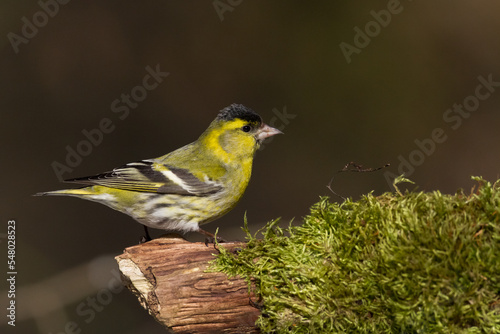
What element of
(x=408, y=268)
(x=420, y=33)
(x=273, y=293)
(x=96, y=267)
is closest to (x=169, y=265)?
(x=273, y=293)

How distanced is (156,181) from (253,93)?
3428mm

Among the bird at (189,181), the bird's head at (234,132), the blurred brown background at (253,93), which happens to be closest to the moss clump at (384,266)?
the bird at (189,181)

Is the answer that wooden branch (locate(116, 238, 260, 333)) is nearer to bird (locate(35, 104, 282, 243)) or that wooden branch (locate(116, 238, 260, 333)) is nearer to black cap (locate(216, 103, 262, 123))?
bird (locate(35, 104, 282, 243))

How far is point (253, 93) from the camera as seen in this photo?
6949mm

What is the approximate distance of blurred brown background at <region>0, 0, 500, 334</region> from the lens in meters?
6.52

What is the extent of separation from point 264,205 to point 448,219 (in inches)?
190

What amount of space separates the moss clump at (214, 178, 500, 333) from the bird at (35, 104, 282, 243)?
1191 millimetres

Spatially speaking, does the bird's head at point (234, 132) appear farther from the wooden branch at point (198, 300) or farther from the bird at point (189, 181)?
the wooden branch at point (198, 300)

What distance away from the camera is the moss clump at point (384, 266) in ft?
6.77

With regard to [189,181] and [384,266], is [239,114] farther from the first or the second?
[384,266]

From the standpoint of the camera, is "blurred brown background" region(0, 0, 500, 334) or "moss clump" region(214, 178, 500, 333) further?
"blurred brown background" region(0, 0, 500, 334)

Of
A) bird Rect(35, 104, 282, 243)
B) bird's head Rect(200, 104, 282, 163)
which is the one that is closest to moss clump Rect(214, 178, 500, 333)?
bird Rect(35, 104, 282, 243)

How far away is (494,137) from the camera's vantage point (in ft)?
21.9

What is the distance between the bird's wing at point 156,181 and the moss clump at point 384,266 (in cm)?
122
